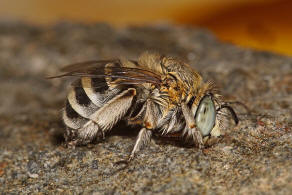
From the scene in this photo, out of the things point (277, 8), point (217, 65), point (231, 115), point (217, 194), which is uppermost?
point (277, 8)

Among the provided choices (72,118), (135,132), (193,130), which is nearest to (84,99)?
(72,118)

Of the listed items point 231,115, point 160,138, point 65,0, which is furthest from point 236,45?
point 65,0

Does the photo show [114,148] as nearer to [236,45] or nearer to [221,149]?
[221,149]

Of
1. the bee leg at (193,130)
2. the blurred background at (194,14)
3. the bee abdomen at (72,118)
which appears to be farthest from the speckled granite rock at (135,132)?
the blurred background at (194,14)

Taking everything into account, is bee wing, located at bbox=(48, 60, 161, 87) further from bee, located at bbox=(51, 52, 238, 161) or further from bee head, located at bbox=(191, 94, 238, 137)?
bee head, located at bbox=(191, 94, 238, 137)

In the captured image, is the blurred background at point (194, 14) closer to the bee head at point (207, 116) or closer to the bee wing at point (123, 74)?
the bee head at point (207, 116)

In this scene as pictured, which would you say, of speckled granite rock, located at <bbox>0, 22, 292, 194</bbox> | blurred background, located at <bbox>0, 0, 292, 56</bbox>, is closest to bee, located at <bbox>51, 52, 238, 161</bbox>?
speckled granite rock, located at <bbox>0, 22, 292, 194</bbox>

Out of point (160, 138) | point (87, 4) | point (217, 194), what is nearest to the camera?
point (217, 194)
